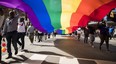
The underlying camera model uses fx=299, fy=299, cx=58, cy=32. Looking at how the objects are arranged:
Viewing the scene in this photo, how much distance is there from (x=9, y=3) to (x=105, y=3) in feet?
9.92

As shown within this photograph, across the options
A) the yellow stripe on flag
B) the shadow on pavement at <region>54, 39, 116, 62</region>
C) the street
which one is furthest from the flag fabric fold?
the shadow on pavement at <region>54, 39, 116, 62</region>

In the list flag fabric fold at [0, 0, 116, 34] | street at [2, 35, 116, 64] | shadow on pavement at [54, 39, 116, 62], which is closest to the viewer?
flag fabric fold at [0, 0, 116, 34]

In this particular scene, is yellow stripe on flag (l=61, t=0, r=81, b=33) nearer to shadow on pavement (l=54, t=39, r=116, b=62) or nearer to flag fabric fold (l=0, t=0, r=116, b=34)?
flag fabric fold (l=0, t=0, r=116, b=34)

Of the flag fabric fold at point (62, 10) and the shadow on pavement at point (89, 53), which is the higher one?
the flag fabric fold at point (62, 10)

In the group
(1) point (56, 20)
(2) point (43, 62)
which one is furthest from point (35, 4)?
(2) point (43, 62)

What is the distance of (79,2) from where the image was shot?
8414mm

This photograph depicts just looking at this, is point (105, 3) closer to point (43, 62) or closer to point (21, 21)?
point (43, 62)

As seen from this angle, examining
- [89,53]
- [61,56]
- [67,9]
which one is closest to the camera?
[67,9]

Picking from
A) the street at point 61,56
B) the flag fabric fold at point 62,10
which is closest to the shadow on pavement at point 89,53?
the street at point 61,56

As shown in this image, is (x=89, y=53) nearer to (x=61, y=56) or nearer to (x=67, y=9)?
(x=61, y=56)

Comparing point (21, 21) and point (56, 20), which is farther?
point (21, 21)

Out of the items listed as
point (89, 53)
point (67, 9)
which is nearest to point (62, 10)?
point (67, 9)

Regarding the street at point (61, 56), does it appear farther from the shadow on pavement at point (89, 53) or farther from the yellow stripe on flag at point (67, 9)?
the yellow stripe on flag at point (67, 9)

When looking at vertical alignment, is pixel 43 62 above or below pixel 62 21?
below
